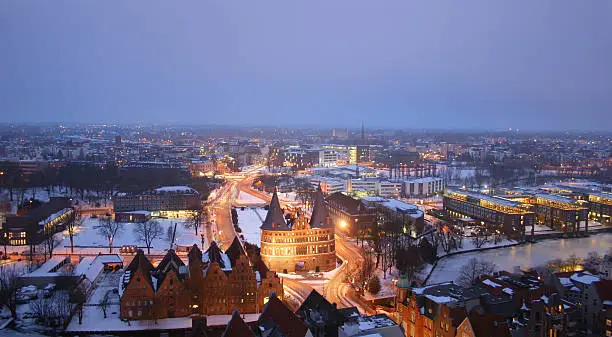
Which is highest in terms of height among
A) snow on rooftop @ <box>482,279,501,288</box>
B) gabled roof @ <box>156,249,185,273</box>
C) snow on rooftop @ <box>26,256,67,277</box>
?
snow on rooftop @ <box>482,279,501,288</box>

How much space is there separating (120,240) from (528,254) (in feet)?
109

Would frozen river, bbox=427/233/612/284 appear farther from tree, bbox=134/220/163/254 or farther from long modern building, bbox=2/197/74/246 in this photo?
long modern building, bbox=2/197/74/246

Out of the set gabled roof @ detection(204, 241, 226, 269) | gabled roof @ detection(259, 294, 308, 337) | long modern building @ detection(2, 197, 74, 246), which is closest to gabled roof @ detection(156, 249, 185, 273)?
gabled roof @ detection(204, 241, 226, 269)

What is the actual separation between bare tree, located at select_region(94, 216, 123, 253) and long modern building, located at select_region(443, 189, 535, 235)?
35208 millimetres

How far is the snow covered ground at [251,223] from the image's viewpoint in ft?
159

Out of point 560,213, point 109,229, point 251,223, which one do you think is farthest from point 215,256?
point 560,213

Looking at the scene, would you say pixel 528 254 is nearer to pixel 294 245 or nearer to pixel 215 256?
pixel 294 245

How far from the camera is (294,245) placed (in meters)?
38.7

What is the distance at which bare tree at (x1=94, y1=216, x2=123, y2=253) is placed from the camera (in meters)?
46.6

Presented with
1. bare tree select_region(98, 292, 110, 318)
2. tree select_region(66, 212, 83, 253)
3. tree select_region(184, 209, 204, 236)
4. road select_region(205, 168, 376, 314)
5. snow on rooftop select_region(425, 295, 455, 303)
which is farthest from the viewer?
tree select_region(184, 209, 204, 236)

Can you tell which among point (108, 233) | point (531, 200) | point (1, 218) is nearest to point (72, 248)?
point (108, 233)

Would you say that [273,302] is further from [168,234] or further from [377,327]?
[168,234]

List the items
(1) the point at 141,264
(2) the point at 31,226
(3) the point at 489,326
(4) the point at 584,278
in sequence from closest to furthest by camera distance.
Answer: (3) the point at 489,326 → (4) the point at 584,278 → (1) the point at 141,264 → (2) the point at 31,226

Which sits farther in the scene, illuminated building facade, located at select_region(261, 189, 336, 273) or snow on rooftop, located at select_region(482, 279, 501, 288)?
illuminated building facade, located at select_region(261, 189, 336, 273)
